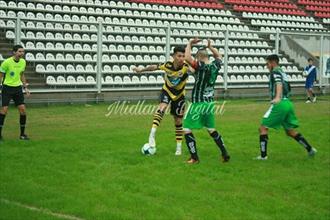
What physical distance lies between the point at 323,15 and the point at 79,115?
25.2 meters

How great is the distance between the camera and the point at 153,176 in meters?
9.37

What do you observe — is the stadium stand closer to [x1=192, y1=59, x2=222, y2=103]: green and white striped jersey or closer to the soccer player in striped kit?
the soccer player in striped kit

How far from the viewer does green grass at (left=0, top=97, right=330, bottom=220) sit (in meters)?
7.48

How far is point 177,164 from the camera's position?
1044 centimetres

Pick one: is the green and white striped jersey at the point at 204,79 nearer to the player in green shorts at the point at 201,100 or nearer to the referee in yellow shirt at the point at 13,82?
the player in green shorts at the point at 201,100

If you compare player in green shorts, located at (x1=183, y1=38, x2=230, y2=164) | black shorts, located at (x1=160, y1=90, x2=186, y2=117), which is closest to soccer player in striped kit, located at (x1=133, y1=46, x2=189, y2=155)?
black shorts, located at (x1=160, y1=90, x2=186, y2=117)

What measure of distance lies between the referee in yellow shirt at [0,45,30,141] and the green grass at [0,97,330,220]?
0.55 meters

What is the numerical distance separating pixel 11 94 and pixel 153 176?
510 cm

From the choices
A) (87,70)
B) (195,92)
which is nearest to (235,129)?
(195,92)

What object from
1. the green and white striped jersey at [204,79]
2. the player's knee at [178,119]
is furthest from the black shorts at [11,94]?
the green and white striped jersey at [204,79]

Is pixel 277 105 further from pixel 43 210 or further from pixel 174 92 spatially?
pixel 43 210

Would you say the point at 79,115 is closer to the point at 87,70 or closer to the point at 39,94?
the point at 39,94

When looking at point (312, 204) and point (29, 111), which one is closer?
point (312, 204)

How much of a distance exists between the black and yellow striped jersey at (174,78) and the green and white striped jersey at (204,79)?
73 cm
